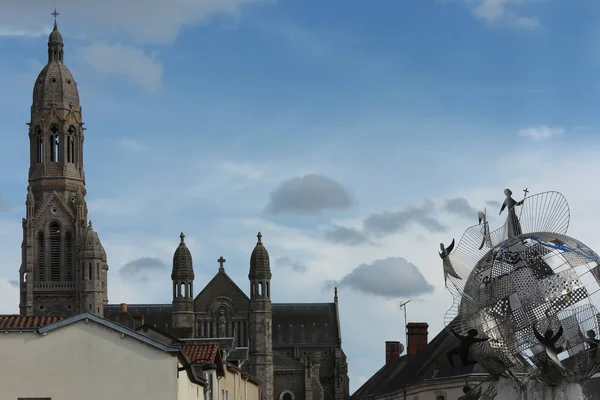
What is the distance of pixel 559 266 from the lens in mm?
22859

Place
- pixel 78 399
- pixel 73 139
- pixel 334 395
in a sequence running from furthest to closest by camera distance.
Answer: pixel 73 139 → pixel 334 395 → pixel 78 399

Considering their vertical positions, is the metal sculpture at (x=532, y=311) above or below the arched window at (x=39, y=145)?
below

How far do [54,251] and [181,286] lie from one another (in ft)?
65.5

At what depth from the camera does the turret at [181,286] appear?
326 feet

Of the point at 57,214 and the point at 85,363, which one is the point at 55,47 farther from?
the point at 85,363

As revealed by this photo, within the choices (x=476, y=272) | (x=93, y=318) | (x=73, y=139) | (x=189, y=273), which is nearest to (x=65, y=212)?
(x=73, y=139)

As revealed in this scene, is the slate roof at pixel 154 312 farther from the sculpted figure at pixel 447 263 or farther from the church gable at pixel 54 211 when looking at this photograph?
the sculpted figure at pixel 447 263

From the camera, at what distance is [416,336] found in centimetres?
5981

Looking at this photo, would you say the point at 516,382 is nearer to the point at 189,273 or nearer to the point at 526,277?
the point at 526,277

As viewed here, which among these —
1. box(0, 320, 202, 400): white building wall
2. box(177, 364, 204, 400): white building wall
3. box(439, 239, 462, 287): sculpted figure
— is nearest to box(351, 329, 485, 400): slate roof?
box(177, 364, 204, 400): white building wall

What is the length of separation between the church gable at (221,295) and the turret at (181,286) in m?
4.21

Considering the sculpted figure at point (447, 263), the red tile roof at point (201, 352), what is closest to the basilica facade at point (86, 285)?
the red tile roof at point (201, 352)

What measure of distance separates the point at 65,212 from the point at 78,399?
87.0 meters

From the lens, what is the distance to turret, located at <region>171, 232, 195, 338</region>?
99.4m
